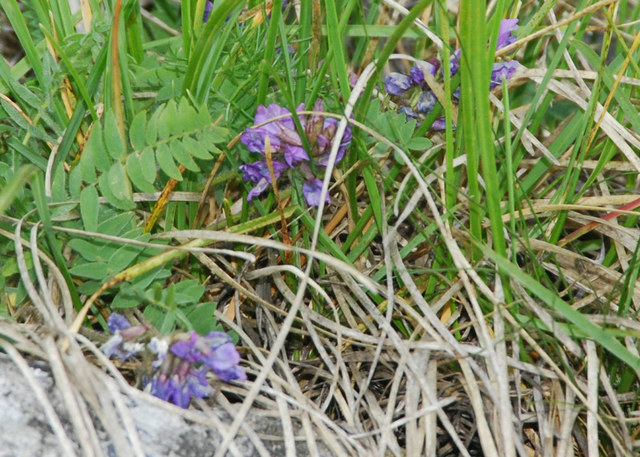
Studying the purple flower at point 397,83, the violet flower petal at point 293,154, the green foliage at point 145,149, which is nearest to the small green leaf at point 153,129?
the green foliage at point 145,149

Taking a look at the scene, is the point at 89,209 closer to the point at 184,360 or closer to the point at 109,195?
the point at 109,195

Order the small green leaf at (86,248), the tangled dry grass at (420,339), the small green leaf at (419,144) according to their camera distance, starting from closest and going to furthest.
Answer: the tangled dry grass at (420,339)
the small green leaf at (86,248)
the small green leaf at (419,144)

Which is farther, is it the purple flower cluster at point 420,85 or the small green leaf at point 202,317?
the purple flower cluster at point 420,85

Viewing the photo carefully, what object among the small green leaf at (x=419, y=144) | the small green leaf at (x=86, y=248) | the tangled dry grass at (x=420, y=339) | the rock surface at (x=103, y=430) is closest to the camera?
the rock surface at (x=103, y=430)

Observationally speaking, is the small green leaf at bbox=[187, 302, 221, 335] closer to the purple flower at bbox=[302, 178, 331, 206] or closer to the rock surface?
the rock surface

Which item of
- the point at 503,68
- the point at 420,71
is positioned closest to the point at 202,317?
the point at 420,71

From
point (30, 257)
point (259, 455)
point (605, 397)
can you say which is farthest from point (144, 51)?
point (605, 397)

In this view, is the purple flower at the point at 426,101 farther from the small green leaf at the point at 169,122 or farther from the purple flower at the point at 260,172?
the small green leaf at the point at 169,122

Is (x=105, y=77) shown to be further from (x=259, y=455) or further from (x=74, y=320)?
(x=259, y=455)
